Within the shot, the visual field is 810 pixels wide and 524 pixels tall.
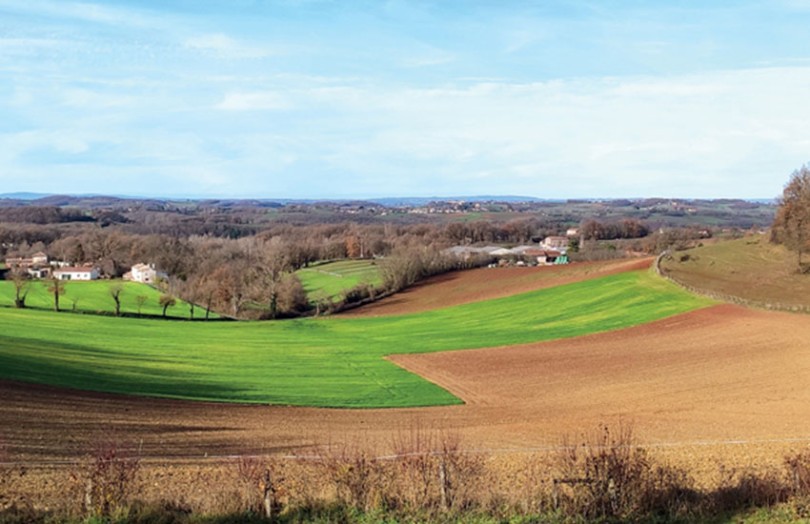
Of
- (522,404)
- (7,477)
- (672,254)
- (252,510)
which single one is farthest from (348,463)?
(672,254)

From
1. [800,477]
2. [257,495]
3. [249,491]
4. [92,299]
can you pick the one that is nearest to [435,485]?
[257,495]

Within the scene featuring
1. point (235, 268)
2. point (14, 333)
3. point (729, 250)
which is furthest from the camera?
point (235, 268)

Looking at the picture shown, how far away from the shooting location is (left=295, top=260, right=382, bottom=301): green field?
107875mm

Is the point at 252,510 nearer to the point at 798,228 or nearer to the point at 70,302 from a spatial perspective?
the point at 798,228

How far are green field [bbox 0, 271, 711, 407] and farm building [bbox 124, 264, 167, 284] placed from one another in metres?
45.2

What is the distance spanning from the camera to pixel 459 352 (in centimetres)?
5800

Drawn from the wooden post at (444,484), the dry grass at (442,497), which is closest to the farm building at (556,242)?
the dry grass at (442,497)

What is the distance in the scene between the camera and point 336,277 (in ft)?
393

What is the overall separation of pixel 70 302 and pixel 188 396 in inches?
2607

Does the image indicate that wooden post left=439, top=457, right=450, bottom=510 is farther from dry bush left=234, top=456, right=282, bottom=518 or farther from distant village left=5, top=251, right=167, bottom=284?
distant village left=5, top=251, right=167, bottom=284

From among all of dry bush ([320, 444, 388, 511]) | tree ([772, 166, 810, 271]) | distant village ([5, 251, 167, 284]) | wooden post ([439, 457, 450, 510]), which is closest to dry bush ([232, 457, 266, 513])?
dry bush ([320, 444, 388, 511])

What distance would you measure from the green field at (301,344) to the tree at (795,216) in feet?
37.1

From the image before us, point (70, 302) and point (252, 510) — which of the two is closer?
point (252, 510)

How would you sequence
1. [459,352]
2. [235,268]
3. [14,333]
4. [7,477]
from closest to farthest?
[7,477] < [459,352] < [14,333] < [235,268]
